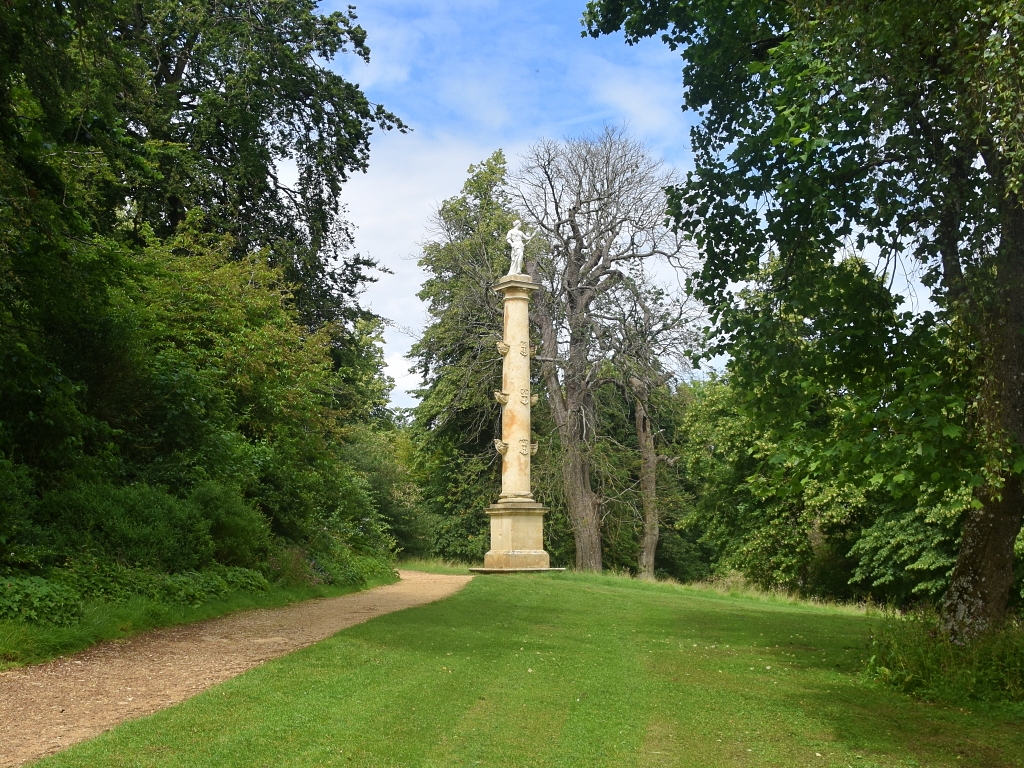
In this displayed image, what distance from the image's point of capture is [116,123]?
35.3ft

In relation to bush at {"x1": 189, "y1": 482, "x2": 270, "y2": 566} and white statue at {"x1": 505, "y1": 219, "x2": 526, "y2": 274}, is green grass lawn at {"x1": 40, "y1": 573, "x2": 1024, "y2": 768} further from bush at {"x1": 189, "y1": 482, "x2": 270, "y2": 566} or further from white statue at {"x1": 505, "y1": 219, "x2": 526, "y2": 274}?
white statue at {"x1": 505, "y1": 219, "x2": 526, "y2": 274}

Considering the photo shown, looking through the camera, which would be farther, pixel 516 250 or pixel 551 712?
pixel 516 250

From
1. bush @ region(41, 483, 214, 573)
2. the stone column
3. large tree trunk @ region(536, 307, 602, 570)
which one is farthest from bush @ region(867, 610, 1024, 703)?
large tree trunk @ region(536, 307, 602, 570)

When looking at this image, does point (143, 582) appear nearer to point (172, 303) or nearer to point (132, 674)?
point (132, 674)

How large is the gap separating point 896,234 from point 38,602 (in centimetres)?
895

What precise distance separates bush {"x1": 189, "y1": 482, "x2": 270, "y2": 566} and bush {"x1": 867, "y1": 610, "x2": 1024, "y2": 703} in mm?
8535

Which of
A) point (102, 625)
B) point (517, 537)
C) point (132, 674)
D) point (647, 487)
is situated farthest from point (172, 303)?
point (647, 487)

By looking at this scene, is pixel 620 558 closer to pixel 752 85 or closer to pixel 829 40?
pixel 752 85

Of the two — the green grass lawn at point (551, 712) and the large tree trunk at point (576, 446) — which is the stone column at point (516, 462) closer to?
the large tree trunk at point (576, 446)

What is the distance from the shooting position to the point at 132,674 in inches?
298

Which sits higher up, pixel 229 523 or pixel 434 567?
pixel 229 523

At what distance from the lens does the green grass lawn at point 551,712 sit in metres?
5.65

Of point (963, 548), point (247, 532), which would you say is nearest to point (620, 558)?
point (247, 532)

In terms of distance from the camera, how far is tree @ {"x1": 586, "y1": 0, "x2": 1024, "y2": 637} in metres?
7.46
